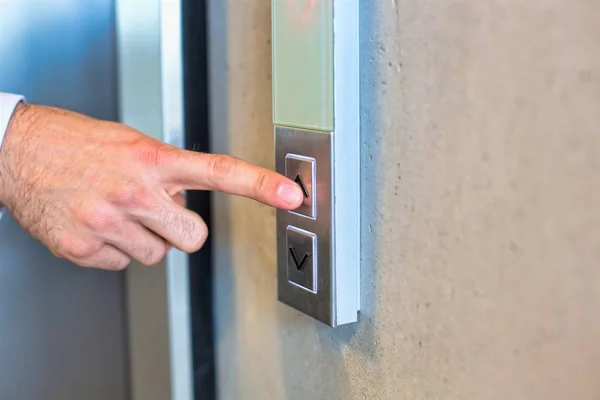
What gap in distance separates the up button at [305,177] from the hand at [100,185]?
34 millimetres

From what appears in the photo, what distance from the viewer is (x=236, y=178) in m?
0.46

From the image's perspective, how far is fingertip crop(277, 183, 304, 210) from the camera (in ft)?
1.46

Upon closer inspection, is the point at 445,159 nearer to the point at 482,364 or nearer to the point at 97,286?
the point at 482,364

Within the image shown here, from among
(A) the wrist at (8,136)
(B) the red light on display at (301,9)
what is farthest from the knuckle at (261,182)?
(A) the wrist at (8,136)

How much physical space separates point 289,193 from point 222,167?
0.05 m

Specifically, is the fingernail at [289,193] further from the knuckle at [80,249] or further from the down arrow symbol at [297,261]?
the knuckle at [80,249]

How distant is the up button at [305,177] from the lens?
0.44 m

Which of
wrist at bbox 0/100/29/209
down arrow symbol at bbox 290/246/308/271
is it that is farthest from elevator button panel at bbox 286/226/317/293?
wrist at bbox 0/100/29/209

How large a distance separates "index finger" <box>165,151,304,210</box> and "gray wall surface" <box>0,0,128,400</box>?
233 millimetres

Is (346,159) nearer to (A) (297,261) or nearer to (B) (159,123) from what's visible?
(A) (297,261)

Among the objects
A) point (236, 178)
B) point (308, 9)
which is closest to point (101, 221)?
point (236, 178)

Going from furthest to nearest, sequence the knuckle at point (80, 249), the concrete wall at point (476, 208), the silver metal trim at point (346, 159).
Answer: the knuckle at point (80, 249)
the silver metal trim at point (346, 159)
the concrete wall at point (476, 208)

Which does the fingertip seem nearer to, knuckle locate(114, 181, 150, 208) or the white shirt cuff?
knuckle locate(114, 181, 150, 208)

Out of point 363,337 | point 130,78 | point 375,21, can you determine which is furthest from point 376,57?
point 130,78
